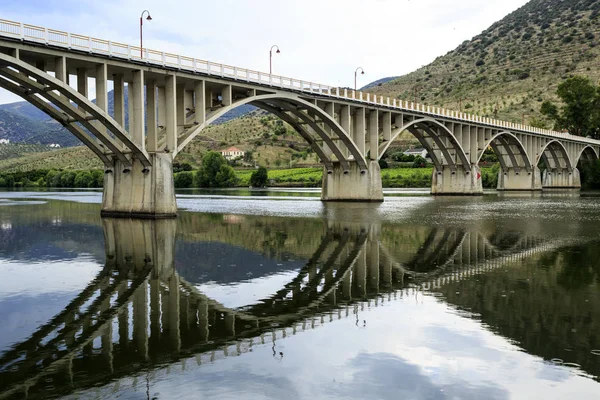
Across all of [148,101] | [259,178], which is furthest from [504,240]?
[259,178]

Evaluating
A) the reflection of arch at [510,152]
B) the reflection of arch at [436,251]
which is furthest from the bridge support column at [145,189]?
the reflection of arch at [510,152]

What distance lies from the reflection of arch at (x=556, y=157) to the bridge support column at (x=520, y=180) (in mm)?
10478

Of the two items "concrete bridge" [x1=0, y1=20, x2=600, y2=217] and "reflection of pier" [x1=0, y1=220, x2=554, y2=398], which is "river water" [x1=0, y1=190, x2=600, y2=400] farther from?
"concrete bridge" [x1=0, y1=20, x2=600, y2=217]

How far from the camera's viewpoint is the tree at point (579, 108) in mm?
115500

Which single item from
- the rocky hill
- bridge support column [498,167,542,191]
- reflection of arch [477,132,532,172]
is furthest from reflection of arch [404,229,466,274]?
the rocky hill

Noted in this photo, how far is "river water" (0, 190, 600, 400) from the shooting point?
28.0ft

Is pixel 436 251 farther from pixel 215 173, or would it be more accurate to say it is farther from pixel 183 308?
pixel 215 173

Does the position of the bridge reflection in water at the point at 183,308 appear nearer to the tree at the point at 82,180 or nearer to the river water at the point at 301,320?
the river water at the point at 301,320

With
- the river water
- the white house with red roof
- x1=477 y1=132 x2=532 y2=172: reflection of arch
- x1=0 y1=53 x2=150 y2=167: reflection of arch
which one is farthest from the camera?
the white house with red roof

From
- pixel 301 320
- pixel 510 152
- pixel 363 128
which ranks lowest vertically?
pixel 301 320

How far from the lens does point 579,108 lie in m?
120

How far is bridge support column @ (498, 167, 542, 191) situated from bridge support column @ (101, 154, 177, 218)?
76155mm

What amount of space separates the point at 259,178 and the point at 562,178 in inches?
2287

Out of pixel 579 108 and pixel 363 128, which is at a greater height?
pixel 579 108
